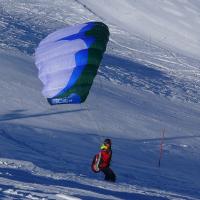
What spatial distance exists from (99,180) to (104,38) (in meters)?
3.16

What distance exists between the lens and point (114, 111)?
1302 inches

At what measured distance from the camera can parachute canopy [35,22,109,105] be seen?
589 inches

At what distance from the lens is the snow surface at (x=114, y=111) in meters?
15.5

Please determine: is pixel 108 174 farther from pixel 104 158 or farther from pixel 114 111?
pixel 114 111

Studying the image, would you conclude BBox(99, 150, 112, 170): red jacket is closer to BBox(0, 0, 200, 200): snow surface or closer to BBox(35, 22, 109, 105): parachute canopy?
BBox(0, 0, 200, 200): snow surface

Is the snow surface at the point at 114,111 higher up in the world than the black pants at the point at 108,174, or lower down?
lower down

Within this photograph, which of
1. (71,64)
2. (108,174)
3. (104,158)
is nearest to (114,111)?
(108,174)

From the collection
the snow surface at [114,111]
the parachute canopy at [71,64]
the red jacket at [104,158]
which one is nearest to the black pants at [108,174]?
the red jacket at [104,158]

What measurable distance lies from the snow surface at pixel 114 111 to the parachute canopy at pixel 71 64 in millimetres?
1814

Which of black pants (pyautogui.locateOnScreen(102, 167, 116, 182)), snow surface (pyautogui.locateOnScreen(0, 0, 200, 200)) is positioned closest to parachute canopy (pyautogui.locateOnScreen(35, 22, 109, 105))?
black pants (pyautogui.locateOnScreen(102, 167, 116, 182))

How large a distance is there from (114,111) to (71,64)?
18172 millimetres

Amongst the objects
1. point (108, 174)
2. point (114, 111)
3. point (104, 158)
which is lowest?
point (114, 111)

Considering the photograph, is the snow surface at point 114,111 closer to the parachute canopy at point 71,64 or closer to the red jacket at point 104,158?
the red jacket at point 104,158

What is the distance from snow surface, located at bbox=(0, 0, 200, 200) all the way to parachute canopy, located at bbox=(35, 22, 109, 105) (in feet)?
5.95
